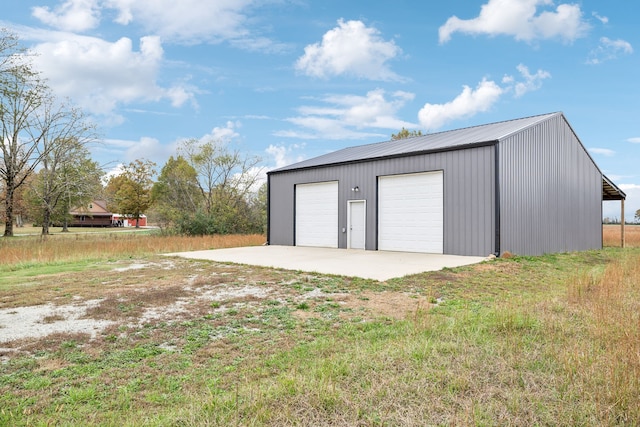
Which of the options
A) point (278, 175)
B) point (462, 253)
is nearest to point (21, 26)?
point (278, 175)

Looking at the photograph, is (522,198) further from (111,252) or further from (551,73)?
(111,252)

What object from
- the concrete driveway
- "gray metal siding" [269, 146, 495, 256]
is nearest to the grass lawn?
the concrete driveway

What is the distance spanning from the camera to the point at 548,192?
45.3 feet

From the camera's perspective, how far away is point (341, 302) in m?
5.60

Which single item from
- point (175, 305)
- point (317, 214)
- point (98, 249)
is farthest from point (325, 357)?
point (98, 249)

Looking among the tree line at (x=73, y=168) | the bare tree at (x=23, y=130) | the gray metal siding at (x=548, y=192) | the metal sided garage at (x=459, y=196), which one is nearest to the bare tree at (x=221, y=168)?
the tree line at (x=73, y=168)

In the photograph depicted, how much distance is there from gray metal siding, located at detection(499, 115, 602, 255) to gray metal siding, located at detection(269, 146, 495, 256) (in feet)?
1.38

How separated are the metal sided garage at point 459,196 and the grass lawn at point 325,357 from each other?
519 cm

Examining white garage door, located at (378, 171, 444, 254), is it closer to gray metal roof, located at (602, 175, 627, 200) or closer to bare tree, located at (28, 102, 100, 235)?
gray metal roof, located at (602, 175, 627, 200)

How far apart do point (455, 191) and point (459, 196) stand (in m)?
0.20

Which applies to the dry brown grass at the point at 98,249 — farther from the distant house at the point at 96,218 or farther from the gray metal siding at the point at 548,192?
the distant house at the point at 96,218

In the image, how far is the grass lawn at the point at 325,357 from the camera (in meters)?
2.33

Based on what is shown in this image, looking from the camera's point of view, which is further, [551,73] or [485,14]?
[551,73]

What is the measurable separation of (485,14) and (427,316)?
1280cm
